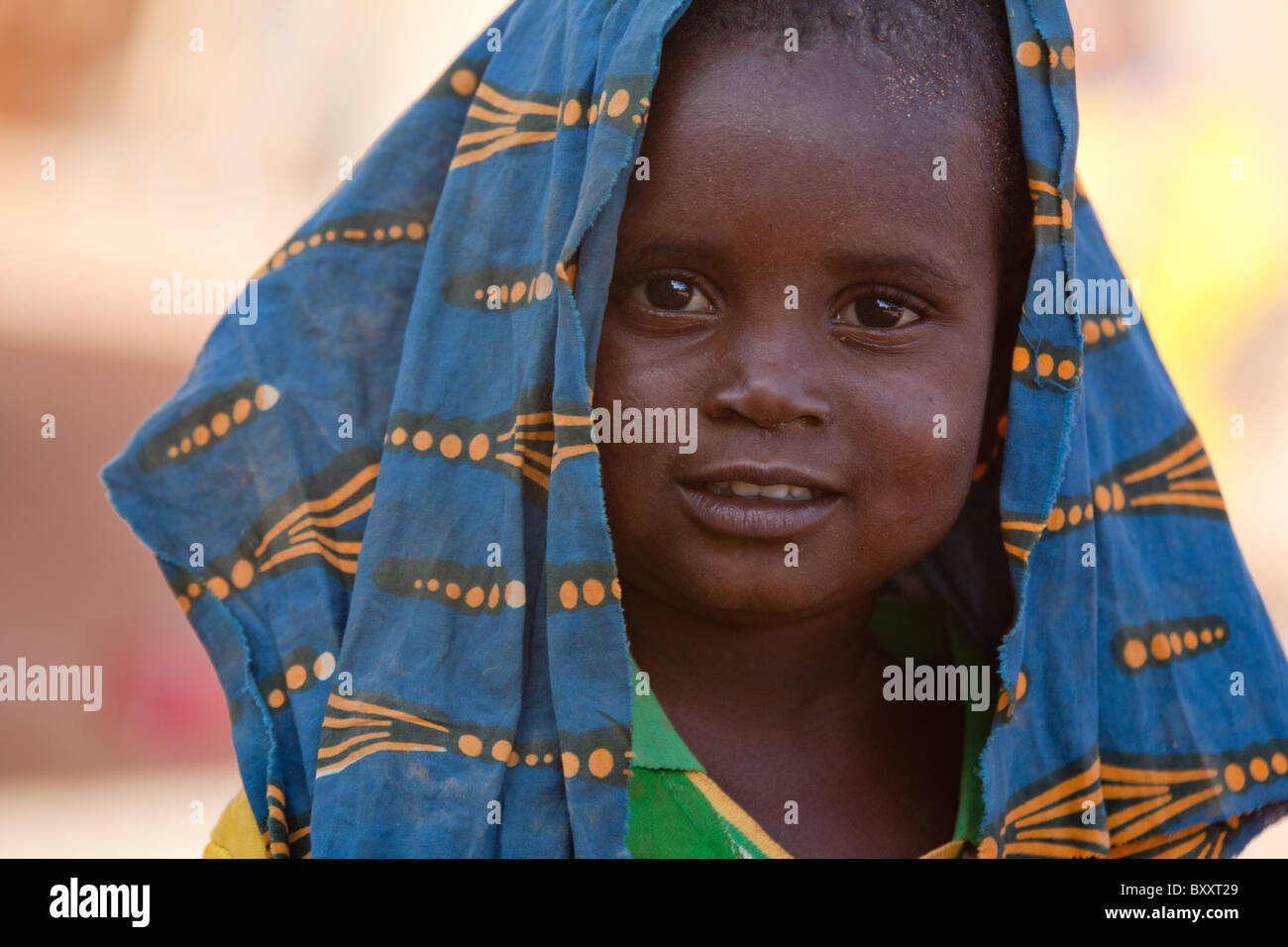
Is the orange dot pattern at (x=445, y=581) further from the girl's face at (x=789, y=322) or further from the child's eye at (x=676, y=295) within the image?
the child's eye at (x=676, y=295)

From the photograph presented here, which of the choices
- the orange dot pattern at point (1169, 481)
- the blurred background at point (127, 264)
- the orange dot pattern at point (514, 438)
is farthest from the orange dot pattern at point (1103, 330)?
the blurred background at point (127, 264)

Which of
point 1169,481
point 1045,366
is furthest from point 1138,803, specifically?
point 1045,366

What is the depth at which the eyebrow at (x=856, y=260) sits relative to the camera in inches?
46.1

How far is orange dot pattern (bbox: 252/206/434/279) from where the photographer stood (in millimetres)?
1384

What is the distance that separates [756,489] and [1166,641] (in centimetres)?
55

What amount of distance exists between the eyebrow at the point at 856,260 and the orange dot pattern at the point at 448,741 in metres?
0.43

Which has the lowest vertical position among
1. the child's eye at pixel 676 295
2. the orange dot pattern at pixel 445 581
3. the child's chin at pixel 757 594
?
the child's chin at pixel 757 594

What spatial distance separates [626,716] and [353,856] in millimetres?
265

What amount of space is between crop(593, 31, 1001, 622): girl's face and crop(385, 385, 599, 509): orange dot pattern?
61mm

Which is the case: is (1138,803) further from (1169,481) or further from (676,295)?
(676,295)

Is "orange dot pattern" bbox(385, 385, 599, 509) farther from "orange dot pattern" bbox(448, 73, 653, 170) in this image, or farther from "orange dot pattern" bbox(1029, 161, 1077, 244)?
"orange dot pattern" bbox(1029, 161, 1077, 244)

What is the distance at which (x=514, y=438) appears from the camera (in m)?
1.20

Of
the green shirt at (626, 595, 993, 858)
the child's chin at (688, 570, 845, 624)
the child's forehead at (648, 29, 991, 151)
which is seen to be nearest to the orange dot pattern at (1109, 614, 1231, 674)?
the green shirt at (626, 595, 993, 858)
